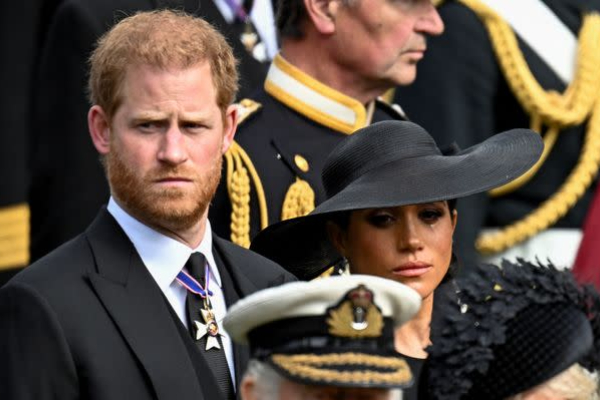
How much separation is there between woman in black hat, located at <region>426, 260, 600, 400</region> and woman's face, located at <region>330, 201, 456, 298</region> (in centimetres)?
103

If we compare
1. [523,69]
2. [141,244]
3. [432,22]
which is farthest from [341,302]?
[523,69]

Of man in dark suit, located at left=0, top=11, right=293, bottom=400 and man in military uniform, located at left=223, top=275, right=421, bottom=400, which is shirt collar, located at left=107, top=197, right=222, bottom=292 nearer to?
man in dark suit, located at left=0, top=11, right=293, bottom=400

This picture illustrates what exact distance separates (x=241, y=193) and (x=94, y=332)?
1568mm

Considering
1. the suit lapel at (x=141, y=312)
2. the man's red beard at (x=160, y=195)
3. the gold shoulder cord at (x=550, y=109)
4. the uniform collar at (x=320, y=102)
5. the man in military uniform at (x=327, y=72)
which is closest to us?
the suit lapel at (x=141, y=312)

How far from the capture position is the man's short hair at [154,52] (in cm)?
613

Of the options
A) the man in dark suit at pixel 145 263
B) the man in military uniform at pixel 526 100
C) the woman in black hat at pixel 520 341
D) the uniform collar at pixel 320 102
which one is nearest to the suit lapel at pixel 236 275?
the man in dark suit at pixel 145 263

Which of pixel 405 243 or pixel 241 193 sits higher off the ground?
pixel 405 243

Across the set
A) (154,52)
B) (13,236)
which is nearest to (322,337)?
(154,52)

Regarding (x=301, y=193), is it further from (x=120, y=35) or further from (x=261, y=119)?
(x=120, y=35)

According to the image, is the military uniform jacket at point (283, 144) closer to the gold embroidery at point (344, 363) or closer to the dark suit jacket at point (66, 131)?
the dark suit jacket at point (66, 131)

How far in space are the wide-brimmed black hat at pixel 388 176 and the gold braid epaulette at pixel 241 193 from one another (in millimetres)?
348

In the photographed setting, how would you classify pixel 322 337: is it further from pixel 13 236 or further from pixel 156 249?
pixel 13 236

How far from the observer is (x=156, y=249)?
6090 millimetres

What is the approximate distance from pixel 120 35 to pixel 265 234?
0.97 m
